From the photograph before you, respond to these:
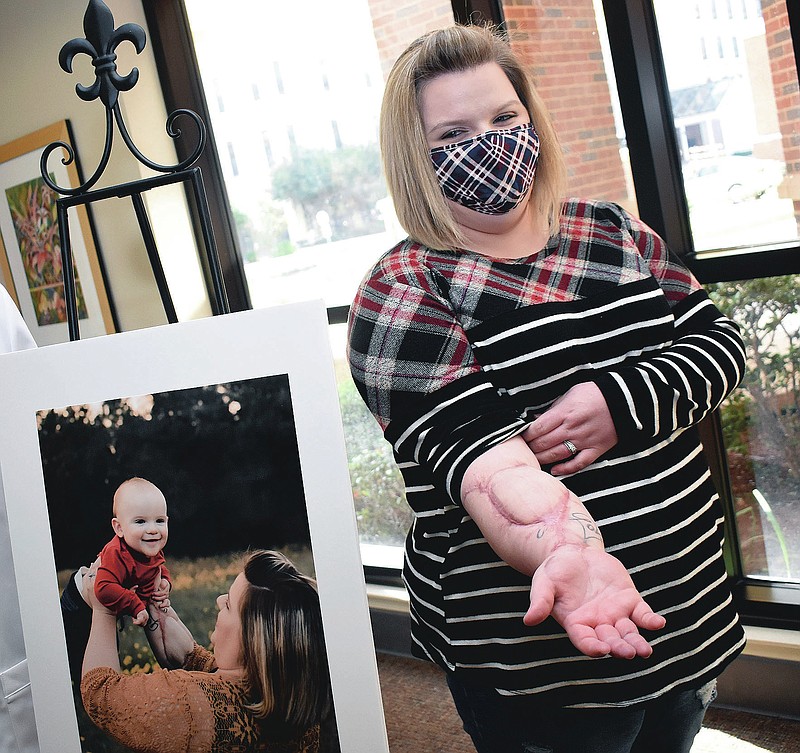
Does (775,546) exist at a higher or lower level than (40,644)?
lower

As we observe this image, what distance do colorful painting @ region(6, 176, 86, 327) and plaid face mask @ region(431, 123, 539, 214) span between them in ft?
8.29

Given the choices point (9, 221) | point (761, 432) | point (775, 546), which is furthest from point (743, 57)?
point (9, 221)

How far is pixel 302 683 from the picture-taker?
3.04 feet

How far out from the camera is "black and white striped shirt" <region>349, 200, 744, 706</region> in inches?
38.9

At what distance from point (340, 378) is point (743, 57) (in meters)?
1.73

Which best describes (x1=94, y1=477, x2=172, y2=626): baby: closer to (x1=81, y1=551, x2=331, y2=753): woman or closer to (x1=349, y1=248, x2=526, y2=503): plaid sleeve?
(x1=81, y1=551, x2=331, y2=753): woman

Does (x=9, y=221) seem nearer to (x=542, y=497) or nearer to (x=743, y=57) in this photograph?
(x=743, y=57)

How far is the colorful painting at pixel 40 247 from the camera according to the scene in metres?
3.23

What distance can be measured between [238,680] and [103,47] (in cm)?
92

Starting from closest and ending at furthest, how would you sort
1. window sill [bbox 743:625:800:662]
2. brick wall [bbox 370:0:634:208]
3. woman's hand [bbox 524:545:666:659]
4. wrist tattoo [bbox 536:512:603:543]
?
woman's hand [bbox 524:545:666:659], wrist tattoo [bbox 536:512:603:543], window sill [bbox 743:625:800:662], brick wall [bbox 370:0:634:208]

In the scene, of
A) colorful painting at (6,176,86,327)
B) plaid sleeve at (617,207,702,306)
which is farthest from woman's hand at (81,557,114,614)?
colorful painting at (6,176,86,327)

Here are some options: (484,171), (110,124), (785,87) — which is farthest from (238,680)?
(785,87)

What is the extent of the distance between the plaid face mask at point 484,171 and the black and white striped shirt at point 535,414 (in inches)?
3.6

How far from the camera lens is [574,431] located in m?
0.98
